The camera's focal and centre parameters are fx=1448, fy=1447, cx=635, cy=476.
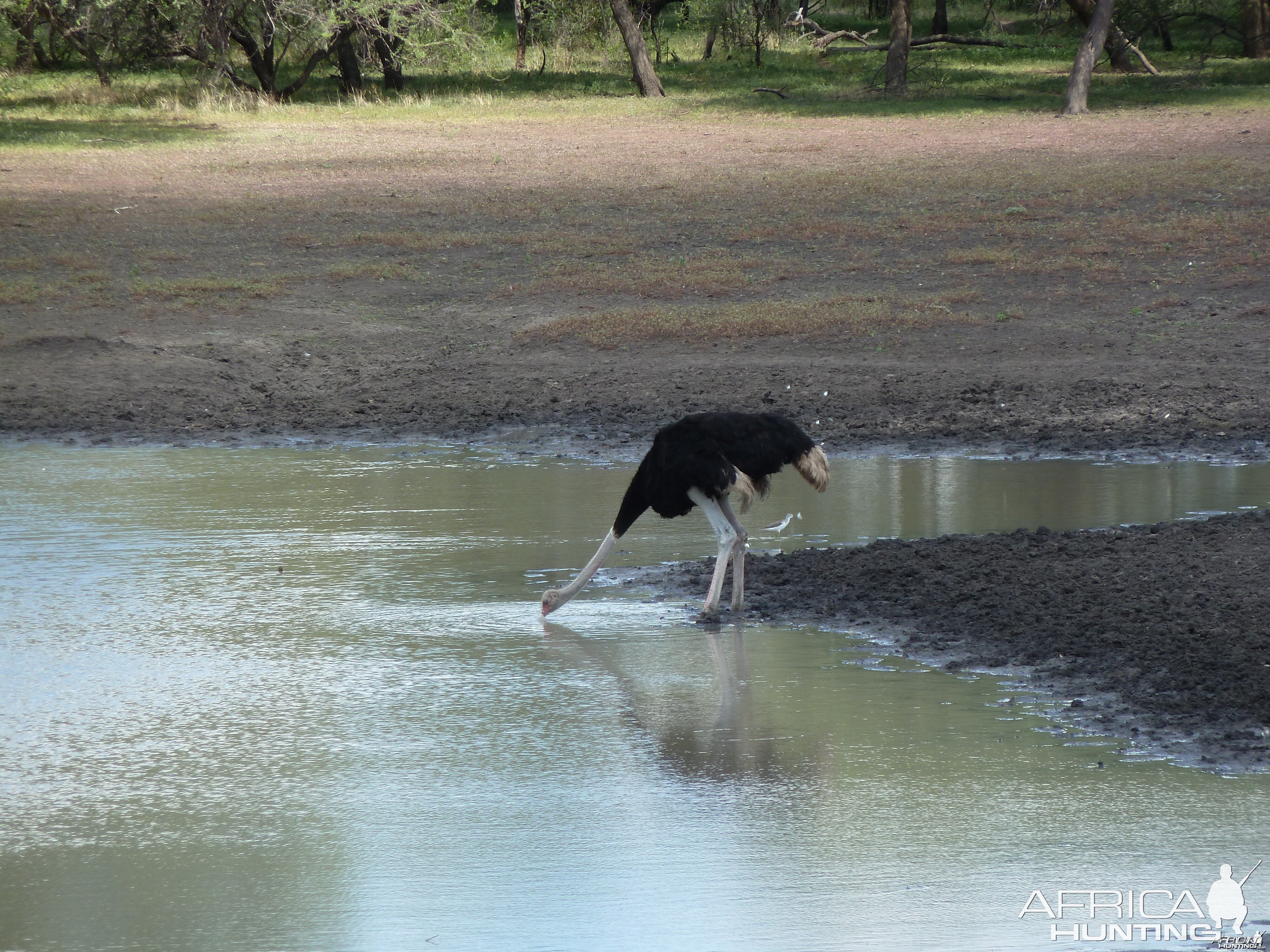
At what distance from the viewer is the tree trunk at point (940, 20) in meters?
46.5

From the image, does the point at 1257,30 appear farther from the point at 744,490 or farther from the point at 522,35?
the point at 744,490

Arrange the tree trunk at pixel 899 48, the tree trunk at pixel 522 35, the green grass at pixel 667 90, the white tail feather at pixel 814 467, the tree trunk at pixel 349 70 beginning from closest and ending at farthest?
1. the white tail feather at pixel 814 467
2. the green grass at pixel 667 90
3. the tree trunk at pixel 899 48
4. the tree trunk at pixel 349 70
5. the tree trunk at pixel 522 35

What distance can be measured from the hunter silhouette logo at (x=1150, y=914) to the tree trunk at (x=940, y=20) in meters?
44.8

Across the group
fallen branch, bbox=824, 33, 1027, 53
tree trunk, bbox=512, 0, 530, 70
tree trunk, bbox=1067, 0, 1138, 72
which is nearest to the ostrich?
tree trunk, bbox=1067, 0, 1138, 72

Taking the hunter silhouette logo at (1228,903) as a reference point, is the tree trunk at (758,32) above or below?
above

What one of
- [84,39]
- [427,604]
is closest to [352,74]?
[84,39]

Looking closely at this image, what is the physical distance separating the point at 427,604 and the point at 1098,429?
610 centimetres

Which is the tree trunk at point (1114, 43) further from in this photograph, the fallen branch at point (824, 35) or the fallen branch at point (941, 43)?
the fallen branch at point (824, 35)

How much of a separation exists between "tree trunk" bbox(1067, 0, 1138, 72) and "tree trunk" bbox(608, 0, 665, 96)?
1050 centimetres

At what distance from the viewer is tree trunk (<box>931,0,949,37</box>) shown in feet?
152

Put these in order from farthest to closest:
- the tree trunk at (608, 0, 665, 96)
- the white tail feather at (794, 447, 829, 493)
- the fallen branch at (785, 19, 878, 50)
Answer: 1. the fallen branch at (785, 19, 878, 50)
2. the tree trunk at (608, 0, 665, 96)
3. the white tail feather at (794, 447, 829, 493)

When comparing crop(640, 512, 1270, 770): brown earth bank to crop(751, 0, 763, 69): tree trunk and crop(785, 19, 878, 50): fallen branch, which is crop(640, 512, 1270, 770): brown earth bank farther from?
crop(785, 19, 878, 50): fallen branch

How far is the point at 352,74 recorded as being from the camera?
3991cm

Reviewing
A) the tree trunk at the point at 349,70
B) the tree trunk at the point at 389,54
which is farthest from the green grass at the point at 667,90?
the tree trunk at the point at 389,54
